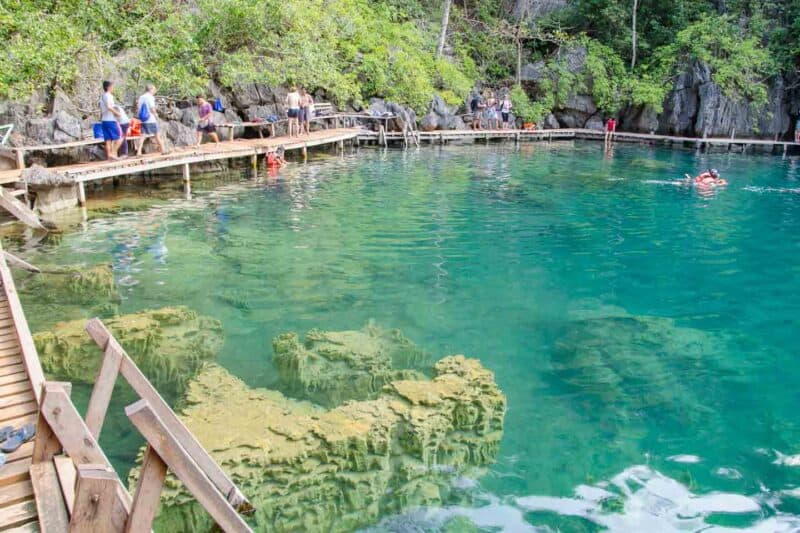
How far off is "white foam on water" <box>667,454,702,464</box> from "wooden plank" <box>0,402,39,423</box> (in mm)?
5292

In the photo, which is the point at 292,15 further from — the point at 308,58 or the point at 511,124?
the point at 511,124

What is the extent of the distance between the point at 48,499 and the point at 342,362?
4033 millimetres

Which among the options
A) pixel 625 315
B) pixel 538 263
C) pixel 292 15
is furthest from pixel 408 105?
pixel 625 315

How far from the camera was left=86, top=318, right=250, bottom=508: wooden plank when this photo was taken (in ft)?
12.7

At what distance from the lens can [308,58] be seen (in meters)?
23.5

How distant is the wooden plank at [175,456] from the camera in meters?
2.68

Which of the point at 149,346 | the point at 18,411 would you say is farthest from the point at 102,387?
the point at 149,346

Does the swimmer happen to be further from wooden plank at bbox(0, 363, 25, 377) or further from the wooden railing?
wooden plank at bbox(0, 363, 25, 377)

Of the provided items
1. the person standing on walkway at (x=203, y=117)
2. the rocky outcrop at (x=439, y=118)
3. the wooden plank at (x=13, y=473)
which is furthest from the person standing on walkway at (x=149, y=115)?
the rocky outcrop at (x=439, y=118)

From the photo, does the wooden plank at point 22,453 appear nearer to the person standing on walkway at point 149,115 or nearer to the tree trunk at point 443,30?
the person standing on walkway at point 149,115

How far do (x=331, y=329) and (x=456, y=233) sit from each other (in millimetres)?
6000

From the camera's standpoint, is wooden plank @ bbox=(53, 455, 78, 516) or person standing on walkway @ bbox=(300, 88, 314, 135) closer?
wooden plank @ bbox=(53, 455, 78, 516)

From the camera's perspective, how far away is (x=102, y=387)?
3947mm

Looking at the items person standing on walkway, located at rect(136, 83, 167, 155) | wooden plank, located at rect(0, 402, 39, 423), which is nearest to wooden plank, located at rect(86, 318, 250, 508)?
wooden plank, located at rect(0, 402, 39, 423)
